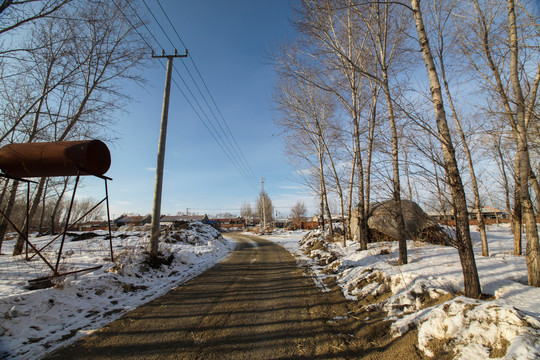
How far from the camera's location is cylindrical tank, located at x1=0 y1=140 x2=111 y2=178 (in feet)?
17.6

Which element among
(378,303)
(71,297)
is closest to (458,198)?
(378,303)

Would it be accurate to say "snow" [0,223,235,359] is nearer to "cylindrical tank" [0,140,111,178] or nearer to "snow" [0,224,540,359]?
"snow" [0,224,540,359]

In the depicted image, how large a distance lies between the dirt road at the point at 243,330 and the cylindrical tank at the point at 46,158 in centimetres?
386

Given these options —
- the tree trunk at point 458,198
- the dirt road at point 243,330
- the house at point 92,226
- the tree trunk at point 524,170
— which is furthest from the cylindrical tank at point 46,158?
the house at point 92,226

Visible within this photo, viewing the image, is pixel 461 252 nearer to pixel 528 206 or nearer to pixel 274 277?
pixel 528 206

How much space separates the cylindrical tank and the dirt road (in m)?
3.86

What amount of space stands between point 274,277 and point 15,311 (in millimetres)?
5307

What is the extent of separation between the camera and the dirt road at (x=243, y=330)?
2.85 m

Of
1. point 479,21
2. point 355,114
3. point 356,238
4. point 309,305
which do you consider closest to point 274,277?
point 309,305

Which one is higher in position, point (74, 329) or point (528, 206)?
point (528, 206)

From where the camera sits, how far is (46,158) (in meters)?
5.44

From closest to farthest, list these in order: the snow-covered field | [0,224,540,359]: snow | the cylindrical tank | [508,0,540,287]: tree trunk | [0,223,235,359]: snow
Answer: the snow-covered field → [0,224,540,359]: snow → [0,223,235,359]: snow → [508,0,540,287]: tree trunk → the cylindrical tank

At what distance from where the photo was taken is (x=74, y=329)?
3.54m

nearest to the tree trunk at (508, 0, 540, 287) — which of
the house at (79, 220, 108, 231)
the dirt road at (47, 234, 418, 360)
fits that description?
the dirt road at (47, 234, 418, 360)
